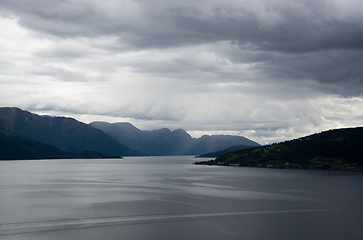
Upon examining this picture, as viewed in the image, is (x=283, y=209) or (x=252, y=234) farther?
(x=283, y=209)

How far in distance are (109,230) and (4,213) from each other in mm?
24125

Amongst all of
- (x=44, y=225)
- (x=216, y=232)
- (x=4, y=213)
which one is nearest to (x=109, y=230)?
(x=44, y=225)

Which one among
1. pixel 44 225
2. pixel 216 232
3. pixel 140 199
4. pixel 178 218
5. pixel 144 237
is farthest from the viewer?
pixel 140 199

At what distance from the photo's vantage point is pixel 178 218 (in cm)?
5275

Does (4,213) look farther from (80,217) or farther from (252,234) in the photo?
(252,234)

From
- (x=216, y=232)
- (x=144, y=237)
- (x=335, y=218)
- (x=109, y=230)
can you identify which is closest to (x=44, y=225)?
(x=109, y=230)

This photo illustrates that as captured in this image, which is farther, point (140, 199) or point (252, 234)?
point (140, 199)

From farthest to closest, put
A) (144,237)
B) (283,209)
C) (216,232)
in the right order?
(283,209) → (216,232) → (144,237)

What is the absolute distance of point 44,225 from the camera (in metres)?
47.2

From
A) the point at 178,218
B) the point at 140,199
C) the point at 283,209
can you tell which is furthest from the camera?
the point at 140,199

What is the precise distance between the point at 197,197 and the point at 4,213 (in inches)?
A: 1636

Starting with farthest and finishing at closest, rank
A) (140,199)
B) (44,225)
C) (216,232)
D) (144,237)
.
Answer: (140,199)
(44,225)
(216,232)
(144,237)

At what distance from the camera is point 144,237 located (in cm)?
4081

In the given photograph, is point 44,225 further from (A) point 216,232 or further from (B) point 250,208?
(B) point 250,208
